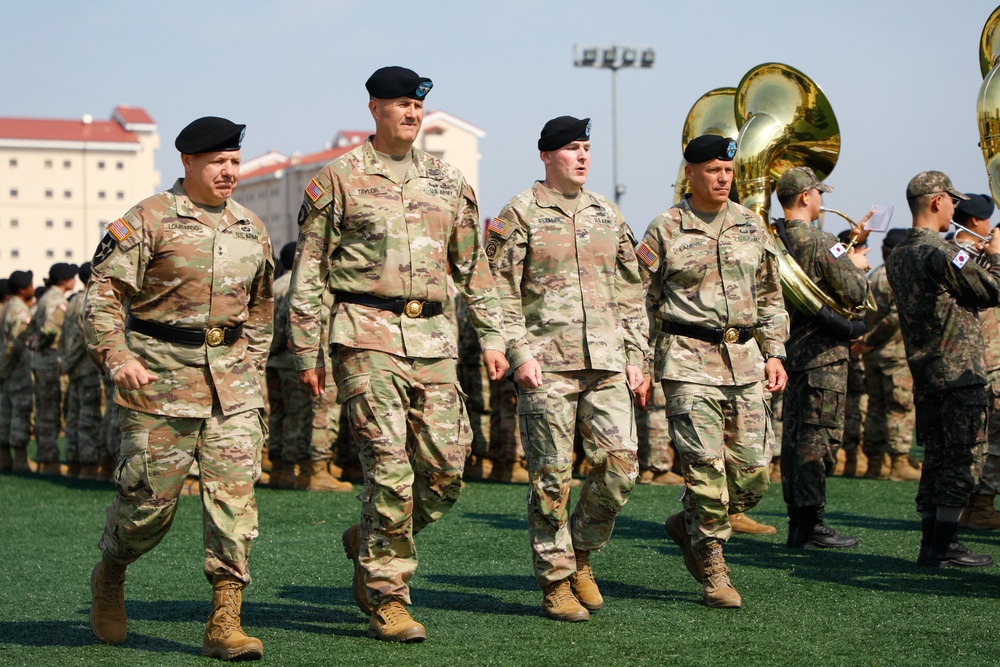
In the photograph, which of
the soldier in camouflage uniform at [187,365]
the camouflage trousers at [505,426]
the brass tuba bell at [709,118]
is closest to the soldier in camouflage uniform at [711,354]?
the soldier in camouflage uniform at [187,365]

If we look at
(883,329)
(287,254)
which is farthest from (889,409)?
(287,254)

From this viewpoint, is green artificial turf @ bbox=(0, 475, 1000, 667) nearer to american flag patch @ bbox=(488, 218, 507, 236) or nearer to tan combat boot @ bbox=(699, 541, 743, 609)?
tan combat boot @ bbox=(699, 541, 743, 609)

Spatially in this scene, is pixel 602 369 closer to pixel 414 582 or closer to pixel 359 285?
pixel 359 285

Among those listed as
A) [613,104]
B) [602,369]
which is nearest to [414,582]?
[602,369]

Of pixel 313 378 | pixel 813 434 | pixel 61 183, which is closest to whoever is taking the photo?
pixel 313 378

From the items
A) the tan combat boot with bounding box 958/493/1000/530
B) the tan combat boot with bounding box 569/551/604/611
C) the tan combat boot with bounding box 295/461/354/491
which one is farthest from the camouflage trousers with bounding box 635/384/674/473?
the tan combat boot with bounding box 569/551/604/611

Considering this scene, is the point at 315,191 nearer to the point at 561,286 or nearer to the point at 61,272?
the point at 561,286

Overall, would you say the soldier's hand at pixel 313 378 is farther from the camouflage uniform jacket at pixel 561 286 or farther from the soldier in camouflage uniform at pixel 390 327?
the camouflage uniform jacket at pixel 561 286

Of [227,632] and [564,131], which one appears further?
[564,131]

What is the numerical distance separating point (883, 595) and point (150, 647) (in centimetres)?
377

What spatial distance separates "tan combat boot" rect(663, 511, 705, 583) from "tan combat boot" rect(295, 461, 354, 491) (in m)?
5.86

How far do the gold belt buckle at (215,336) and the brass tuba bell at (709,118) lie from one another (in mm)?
6254

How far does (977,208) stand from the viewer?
8867mm

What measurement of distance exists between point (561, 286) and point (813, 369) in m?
2.71
